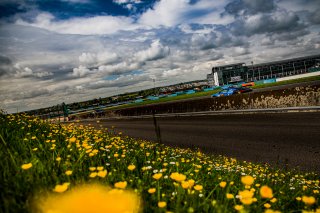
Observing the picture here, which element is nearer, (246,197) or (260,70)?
(246,197)

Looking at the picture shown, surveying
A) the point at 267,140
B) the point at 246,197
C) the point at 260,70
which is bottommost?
the point at 267,140

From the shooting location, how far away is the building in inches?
4929

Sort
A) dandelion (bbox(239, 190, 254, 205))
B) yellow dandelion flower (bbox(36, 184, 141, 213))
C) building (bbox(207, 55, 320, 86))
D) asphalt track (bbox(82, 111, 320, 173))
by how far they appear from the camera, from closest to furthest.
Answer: dandelion (bbox(239, 190, 254, 205))
yellow dandelion flower (bbox(36, 184, 141, 213))
asphalt track (bbox(82, 111, 320, 173))
building (bbox(207, 55, 320, 86))

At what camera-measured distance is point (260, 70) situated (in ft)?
427

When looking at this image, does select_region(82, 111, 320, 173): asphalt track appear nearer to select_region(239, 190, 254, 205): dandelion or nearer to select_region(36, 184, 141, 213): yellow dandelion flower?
select_region(239, 190, 254, 205): dandelion

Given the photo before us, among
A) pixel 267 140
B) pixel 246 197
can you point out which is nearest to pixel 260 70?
pixel 267 140

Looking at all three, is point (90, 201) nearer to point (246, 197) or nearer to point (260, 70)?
point (246, 197)

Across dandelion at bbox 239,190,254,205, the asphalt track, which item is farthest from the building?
dandelion at bbox 239,190,254,205

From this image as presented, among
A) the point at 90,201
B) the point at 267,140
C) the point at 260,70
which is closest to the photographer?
the point at 90,201

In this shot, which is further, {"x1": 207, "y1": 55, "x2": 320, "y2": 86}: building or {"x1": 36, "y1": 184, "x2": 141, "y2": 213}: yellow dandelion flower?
{"x1": 207, "y1": 55, "x2": 320, "y2": 86}: building

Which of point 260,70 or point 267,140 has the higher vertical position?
point 260,70

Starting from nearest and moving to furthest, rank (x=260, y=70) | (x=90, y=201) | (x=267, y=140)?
(x=90, y=201) < (x=267, y=140) < (x=260, y=70)

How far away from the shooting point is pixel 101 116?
129 feet

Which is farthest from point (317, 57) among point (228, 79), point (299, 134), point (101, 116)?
point (299, 134)
